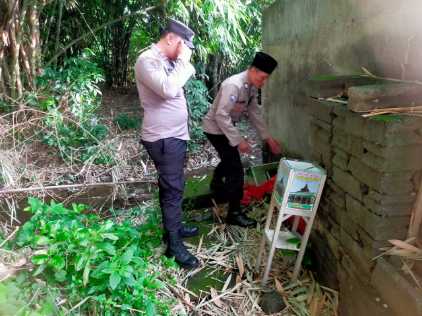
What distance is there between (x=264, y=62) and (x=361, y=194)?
1552mm

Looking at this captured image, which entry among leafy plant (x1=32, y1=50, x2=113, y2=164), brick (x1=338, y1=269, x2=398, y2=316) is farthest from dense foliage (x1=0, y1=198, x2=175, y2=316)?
leafy plant (x1=32, y1=50, x2=113, y2=164)

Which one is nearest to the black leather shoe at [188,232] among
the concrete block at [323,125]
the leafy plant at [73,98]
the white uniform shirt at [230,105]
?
the white uniform shirt at [230,105]

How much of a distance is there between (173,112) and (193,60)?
5.48 m

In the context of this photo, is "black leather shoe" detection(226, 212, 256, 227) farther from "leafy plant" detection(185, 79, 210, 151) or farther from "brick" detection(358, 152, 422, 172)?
"leafy plant" detection(185, 79, 210, 151)

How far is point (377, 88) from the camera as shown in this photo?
2.03m

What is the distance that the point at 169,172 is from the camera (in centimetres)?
286

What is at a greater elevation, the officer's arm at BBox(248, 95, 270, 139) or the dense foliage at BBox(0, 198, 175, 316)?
the officer's arm at BBox(248, 95, 270, 139)

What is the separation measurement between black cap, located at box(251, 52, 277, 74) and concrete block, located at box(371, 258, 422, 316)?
1.90 metres

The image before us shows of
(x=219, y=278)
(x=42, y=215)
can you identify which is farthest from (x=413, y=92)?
(x=42, y=215)

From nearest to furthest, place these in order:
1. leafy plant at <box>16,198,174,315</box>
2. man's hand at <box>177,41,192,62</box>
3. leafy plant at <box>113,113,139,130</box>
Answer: leafy plant at <box>16,198,174,315</box> → man's hand at <box>177,41,192,62</box> → leafy plant at <box>113,113,139,130</box>

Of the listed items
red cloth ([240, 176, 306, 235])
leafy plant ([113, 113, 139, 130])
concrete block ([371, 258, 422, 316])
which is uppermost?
leafy plant ([113, 113, 139, 130])

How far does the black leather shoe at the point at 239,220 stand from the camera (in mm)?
3583

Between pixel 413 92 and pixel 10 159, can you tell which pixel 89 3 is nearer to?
pixel 10 159

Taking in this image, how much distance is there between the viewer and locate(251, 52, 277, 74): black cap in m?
3.19
